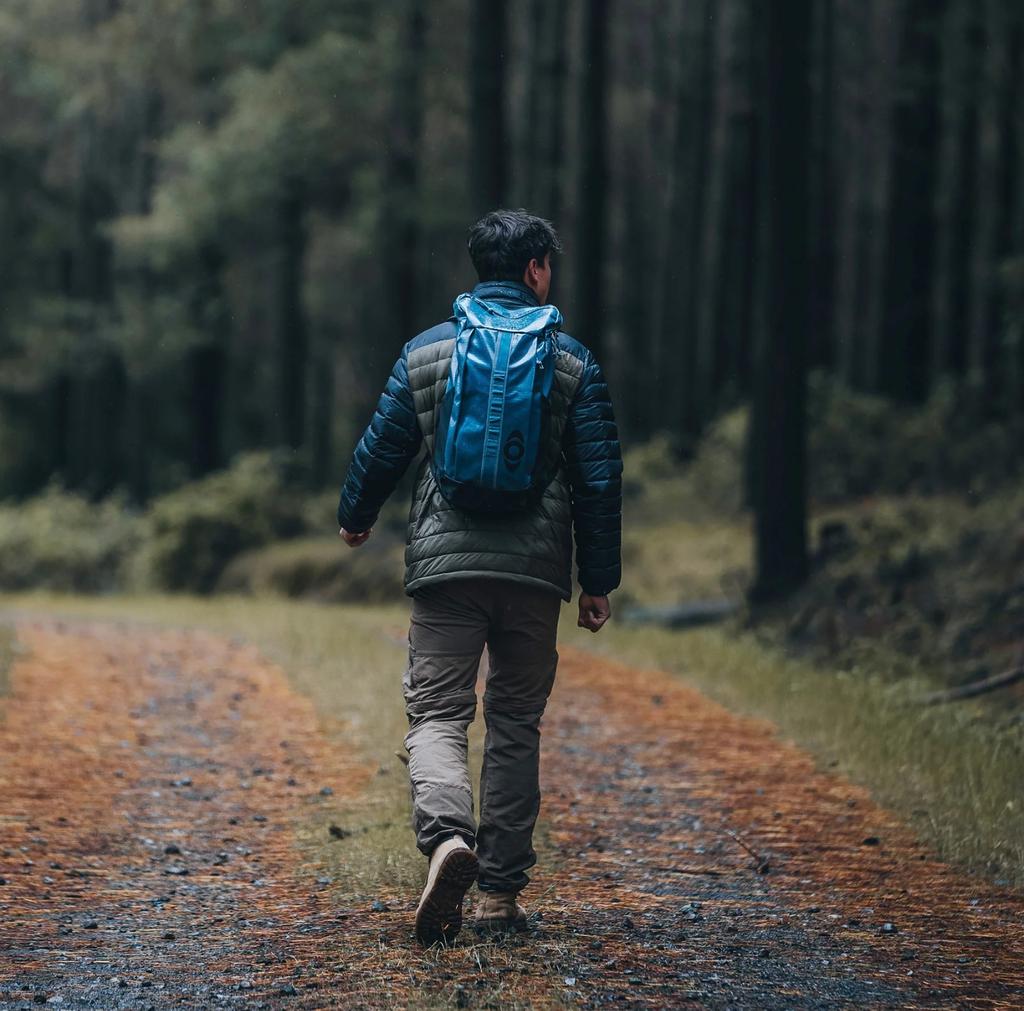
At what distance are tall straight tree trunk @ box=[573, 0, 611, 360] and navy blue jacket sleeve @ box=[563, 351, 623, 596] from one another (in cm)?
1251

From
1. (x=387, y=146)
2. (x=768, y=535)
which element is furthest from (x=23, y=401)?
(x=768, y=535)

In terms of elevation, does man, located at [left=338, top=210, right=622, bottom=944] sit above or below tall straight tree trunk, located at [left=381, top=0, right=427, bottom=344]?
below

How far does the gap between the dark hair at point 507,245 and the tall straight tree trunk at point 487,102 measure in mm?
11038

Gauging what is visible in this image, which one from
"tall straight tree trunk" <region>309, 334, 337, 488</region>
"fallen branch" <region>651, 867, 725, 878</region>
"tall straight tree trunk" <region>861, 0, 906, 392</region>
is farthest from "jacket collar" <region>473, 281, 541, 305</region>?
"tall straight tree trunk" <region>309, 334, 337, 488</region>

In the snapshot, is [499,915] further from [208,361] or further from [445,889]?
[208,361]

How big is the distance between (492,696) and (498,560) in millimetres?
533

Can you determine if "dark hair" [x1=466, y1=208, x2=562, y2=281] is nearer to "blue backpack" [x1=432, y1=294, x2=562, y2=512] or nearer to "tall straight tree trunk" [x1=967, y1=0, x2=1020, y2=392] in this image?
"blue backpack" [x1=432, y1=294, x2=562, y2=512]

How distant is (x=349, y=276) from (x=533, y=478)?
91.4 ft

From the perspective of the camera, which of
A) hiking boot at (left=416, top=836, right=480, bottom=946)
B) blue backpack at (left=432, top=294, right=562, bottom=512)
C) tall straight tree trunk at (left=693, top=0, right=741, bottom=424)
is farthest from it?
tall straight tree trunk at (left=693, top=0, right=741, bottom=424)

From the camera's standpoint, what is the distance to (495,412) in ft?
15.8

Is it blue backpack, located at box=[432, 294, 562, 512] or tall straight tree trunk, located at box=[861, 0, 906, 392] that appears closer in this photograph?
blue backpack, located at box=[432, 294, 562, 512]

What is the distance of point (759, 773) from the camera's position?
7805 millimetres

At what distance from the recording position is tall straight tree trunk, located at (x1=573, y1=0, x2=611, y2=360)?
57.7ft

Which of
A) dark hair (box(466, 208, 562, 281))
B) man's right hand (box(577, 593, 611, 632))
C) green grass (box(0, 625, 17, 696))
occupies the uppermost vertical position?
dark hair (box(466, 208, 562, 281))
